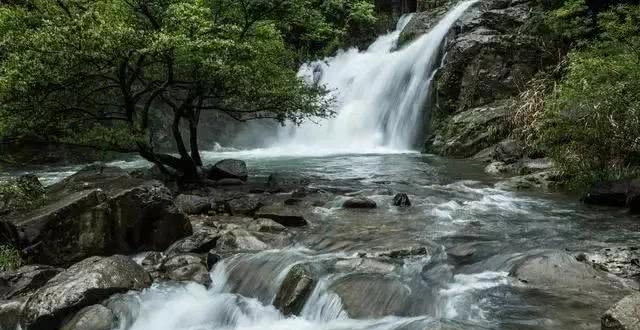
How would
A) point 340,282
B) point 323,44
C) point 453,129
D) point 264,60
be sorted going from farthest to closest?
point 323,44 → point 453,129 → point 264,60 → point 340,282

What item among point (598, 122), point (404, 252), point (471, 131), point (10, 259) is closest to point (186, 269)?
point (10, 259)

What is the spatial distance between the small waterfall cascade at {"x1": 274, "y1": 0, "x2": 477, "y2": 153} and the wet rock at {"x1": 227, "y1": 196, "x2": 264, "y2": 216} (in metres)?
12.0

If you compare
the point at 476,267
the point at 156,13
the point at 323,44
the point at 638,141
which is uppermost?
the point at 323,44

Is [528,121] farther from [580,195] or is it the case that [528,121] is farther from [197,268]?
[197,268]

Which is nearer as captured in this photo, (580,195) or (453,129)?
(580,195)

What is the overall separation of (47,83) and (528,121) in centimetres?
1356

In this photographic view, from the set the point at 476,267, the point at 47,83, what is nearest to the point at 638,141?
the point at 476,267

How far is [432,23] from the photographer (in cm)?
2862

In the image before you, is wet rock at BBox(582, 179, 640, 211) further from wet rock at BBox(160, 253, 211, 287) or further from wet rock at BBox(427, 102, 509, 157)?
wet rock at BBox(160, 253, 211, 287)

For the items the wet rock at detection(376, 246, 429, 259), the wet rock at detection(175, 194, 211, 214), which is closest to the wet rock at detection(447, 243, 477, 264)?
the wet rock at detection(376, 246, 429, 259)

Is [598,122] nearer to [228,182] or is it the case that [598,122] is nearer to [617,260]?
[617,260]

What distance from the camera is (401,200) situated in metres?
11.7

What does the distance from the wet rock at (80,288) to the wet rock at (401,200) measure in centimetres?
588

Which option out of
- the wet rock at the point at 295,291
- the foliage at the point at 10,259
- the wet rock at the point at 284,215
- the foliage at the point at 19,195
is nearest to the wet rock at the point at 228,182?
the wet rock at the point at 284,215
